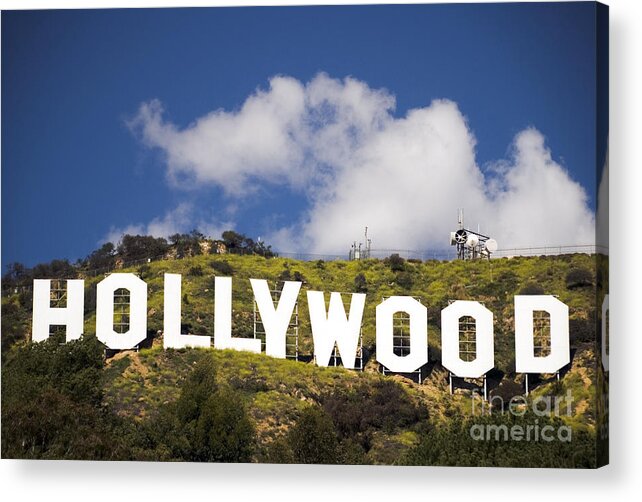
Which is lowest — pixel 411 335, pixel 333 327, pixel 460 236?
pixel 411 335

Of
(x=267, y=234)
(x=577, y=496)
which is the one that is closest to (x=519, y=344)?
(x=577, y=496)

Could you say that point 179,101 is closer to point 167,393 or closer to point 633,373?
point 167,393

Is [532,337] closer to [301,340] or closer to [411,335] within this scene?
[411,335]

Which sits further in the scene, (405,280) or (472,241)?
(405,280)

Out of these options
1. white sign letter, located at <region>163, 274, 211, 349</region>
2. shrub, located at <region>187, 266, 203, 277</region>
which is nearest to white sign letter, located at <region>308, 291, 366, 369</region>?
white sign letter, located at <region>163, 274, 211, 349</region>

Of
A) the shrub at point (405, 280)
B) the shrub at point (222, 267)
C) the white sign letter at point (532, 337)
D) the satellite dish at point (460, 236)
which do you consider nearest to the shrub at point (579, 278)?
the white sign letter at point (532, 337)

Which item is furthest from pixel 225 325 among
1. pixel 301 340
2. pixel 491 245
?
pixel 491 245

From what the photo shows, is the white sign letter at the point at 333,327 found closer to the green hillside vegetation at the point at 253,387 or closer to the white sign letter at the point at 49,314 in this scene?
the green hillside vegetation at the point at 253,387
